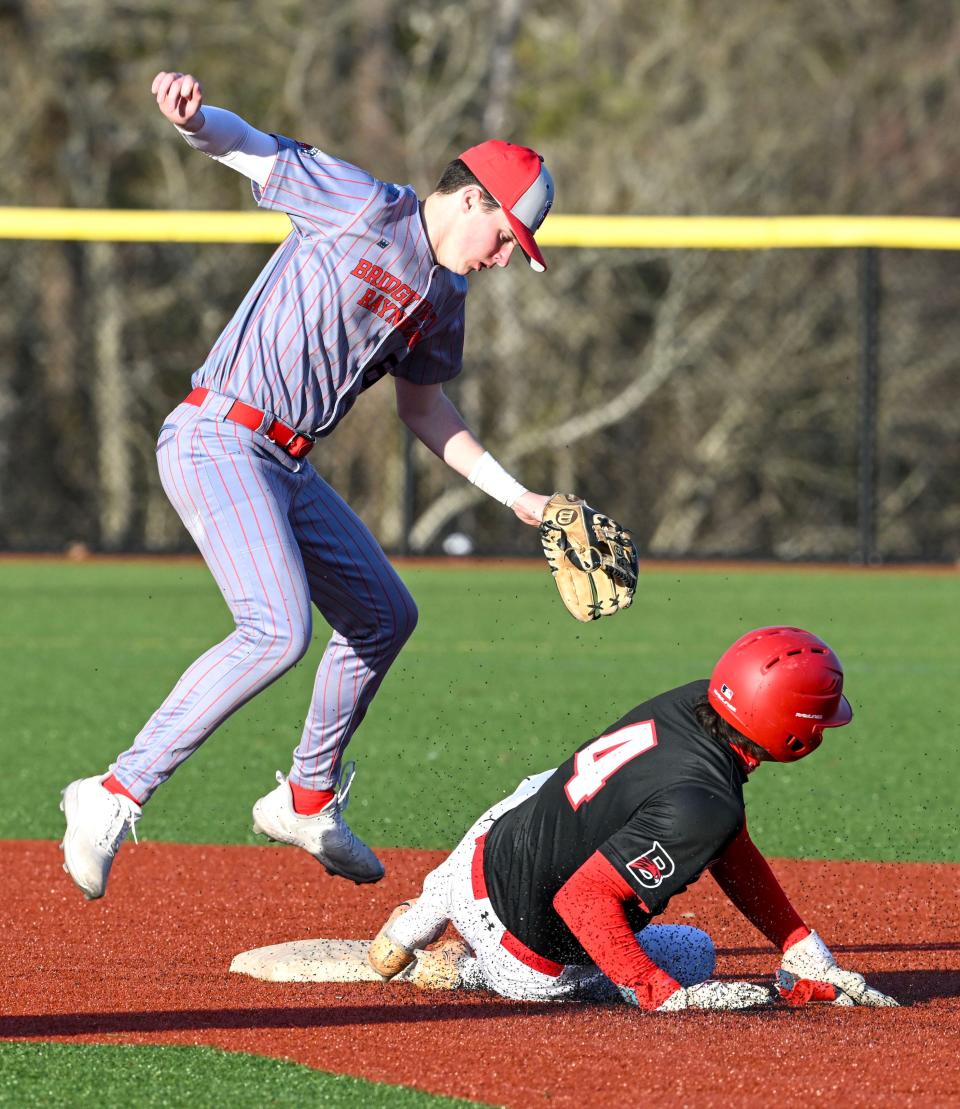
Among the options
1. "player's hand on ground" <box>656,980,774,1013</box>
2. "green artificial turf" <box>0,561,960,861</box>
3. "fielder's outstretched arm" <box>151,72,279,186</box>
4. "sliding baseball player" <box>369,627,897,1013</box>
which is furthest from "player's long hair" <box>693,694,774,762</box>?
"green artificial turf" <box>0,561,960,861</box>

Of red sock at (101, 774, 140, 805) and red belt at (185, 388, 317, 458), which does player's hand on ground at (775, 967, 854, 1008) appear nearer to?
red sock at (101, 774, 140, 805)

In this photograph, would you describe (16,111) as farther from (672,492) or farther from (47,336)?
(672,492)

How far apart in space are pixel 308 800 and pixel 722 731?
1.34m

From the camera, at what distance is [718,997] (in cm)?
440

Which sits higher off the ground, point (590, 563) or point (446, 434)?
point (446, 434)

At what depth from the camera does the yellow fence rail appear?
A: 14453mm

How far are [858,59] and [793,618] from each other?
47.2ft

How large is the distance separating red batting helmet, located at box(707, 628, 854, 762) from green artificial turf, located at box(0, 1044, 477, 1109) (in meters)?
1.13

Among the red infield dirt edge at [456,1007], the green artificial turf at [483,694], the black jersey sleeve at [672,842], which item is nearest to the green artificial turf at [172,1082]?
the red infield dirt edge at [456,1007]

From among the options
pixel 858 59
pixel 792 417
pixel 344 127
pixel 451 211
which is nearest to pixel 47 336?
pixel 344 127

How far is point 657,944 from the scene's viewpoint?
4.74 m

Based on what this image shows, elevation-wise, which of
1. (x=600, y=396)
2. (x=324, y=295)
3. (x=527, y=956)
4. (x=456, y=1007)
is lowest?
(x=456, y=1007)

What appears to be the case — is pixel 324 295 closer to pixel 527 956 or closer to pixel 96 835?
pixel 96 835

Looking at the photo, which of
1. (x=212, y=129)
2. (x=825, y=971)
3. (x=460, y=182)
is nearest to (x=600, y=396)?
(x=460, y=182)
